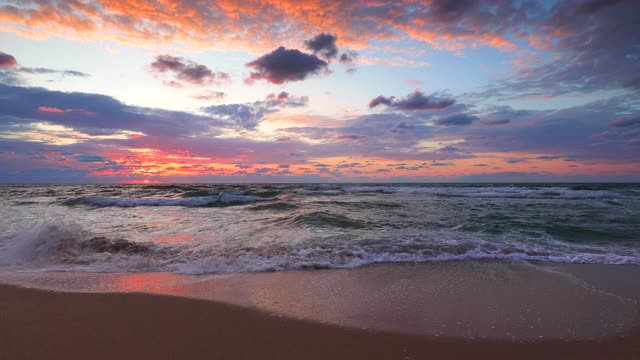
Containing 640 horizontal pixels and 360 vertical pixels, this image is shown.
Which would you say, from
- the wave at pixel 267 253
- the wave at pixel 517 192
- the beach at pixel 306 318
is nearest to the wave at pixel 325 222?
the wave at pixel 267 253

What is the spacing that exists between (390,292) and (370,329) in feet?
4.42

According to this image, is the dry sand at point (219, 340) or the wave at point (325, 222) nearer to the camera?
the dry sand at point (219, 340)

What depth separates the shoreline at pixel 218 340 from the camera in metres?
3.08

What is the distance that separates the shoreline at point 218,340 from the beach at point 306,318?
1cm

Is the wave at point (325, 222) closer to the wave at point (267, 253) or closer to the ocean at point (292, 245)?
the ocean at point (292, 245)

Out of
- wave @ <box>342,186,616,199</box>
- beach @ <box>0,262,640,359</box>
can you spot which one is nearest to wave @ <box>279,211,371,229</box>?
beach @ <box>0,262,640,359</box>

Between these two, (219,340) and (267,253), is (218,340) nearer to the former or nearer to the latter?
(219,340)

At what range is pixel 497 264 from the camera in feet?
21.4

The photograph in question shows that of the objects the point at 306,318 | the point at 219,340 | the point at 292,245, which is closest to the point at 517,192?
the point at 292,245

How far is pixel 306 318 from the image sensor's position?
12.7ft

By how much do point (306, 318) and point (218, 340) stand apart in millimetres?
1044

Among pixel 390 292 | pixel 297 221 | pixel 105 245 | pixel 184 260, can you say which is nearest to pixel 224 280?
pixel 184 260

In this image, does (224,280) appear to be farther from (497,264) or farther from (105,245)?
(497,264)

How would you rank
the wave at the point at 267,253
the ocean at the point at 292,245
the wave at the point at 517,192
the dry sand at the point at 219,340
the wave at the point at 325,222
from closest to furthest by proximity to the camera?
1. the dry sand at the point at 219,340
2. the wave at the point at 267,253
3. the ocean at the point at 292,245
4. the wave at the point at 325,222
5. the wave at the point at 517,192
